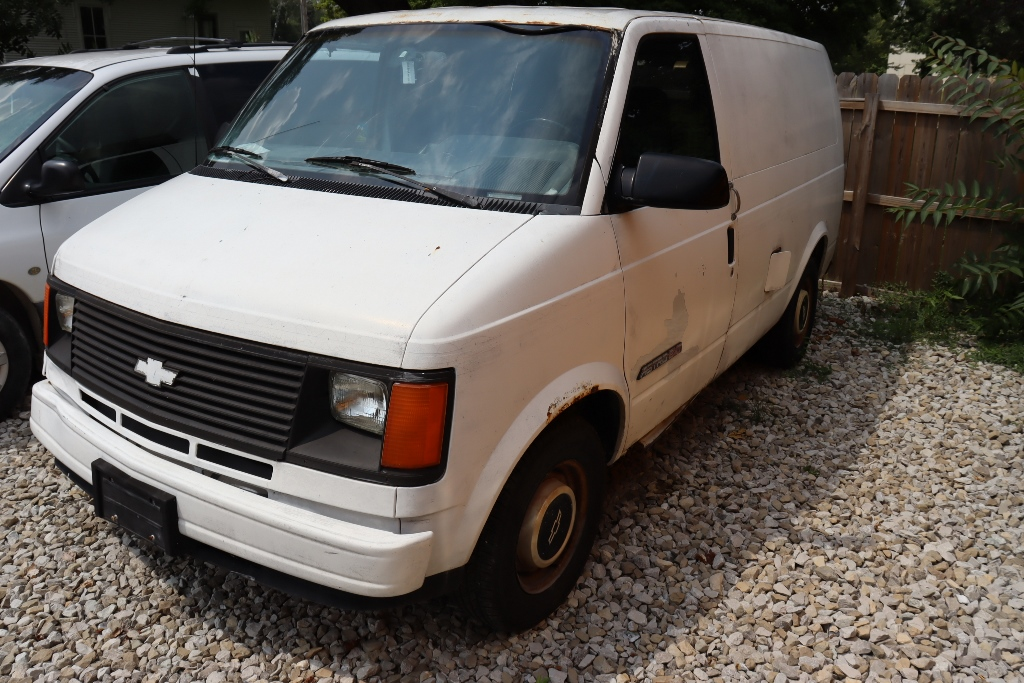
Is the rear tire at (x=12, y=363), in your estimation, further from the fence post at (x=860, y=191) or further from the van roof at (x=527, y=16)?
the fence post at (x=860, y=191)

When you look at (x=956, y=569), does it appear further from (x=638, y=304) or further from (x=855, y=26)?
(x=855, y=26)

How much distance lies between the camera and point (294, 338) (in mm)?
2639

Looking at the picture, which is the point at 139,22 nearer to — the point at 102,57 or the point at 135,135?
the point at 102,57

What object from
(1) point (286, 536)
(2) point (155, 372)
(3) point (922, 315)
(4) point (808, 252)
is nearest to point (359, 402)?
(1) point (286, 536)

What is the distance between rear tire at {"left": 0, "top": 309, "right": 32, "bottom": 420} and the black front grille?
87.3 inches

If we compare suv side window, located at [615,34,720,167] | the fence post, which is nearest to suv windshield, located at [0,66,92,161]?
suv side window, located at [615,34,720,167]

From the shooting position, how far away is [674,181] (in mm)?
3146

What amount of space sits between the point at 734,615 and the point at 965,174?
5524 mm

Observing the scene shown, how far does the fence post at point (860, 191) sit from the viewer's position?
7816 millimetres

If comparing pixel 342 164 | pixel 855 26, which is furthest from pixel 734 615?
pixel 855 26

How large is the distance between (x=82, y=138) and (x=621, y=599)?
4.07m

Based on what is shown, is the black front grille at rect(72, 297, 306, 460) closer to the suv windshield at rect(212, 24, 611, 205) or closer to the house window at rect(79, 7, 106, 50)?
the suv windshield at rect(212, 24, 611, 205)

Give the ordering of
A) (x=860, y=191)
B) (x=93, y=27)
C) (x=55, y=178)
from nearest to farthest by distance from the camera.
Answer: (x=55, y=178) → (x=860, y=191) → (x=93, y=27)

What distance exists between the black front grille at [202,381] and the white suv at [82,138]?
6.42 ft
